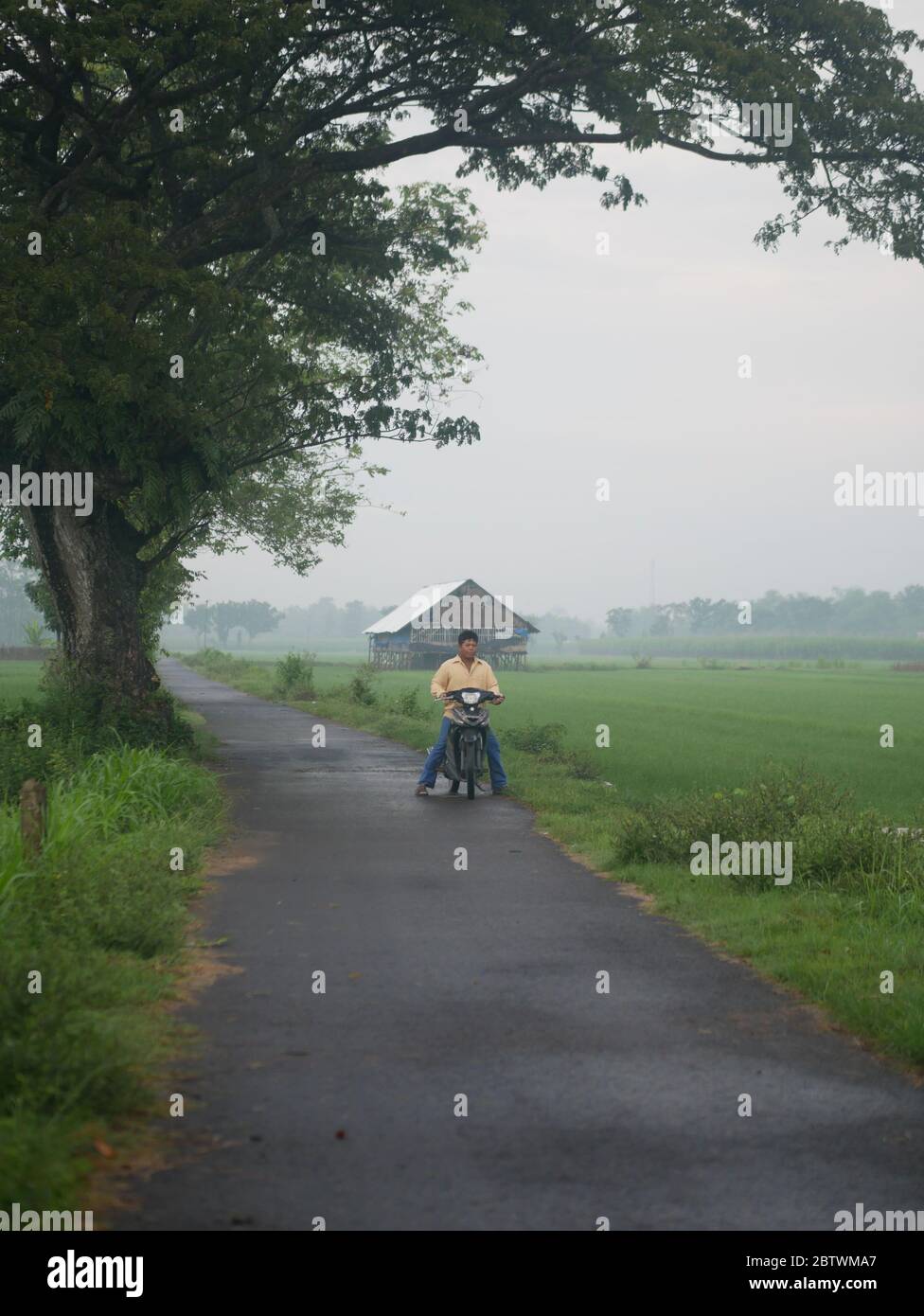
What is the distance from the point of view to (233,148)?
17812mm

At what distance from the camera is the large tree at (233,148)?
1449cm

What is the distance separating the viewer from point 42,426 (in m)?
15.0

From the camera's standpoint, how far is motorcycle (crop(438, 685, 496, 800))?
15.4 meters

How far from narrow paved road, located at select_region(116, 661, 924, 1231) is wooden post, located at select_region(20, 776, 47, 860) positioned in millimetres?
1230

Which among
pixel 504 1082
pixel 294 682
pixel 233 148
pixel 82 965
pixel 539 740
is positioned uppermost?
pixel 233 148

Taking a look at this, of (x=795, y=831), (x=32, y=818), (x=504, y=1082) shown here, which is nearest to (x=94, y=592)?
(x=32, y=818)

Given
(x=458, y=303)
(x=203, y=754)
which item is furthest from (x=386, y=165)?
(x=458, y=303)

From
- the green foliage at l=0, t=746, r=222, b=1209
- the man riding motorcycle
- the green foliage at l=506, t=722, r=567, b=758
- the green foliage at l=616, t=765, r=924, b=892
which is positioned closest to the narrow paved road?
the green foliage at l=0, t=746, r=222, b=1209

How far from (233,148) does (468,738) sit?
8.68 meters

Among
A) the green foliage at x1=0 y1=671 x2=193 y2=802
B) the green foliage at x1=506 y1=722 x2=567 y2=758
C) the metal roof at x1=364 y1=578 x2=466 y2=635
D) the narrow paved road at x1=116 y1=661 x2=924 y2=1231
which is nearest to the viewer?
the narrow paved road at x1=116 y1=661 x2=924 y2=1231

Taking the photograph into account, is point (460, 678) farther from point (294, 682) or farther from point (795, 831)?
point (294, 682)

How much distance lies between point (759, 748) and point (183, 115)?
14503mm

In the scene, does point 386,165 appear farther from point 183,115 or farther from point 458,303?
point 458,303

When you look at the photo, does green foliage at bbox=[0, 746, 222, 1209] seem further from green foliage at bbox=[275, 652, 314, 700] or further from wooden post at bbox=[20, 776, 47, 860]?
green foliage at bbox=[275, 652, 314, 700]
